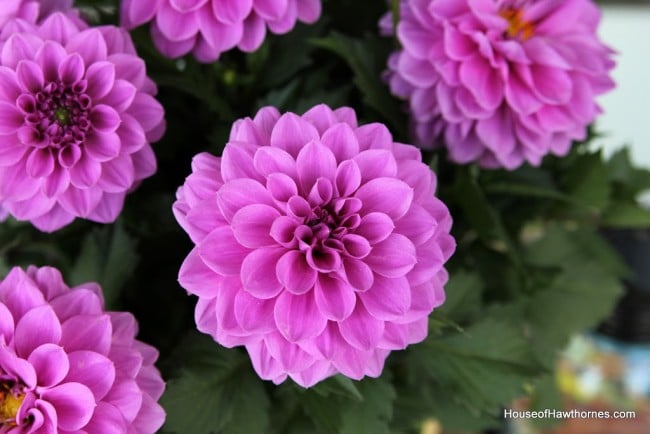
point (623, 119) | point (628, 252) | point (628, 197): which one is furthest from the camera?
point (623, 119)

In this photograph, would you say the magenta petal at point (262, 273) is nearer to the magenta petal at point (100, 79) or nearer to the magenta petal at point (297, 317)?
the magenta petal at point (297, 317)

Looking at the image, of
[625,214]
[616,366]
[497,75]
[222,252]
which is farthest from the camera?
[616,366]

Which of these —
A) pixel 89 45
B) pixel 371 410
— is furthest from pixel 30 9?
pixel 371 410

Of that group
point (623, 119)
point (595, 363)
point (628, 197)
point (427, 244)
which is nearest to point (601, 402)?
point (595, 363)

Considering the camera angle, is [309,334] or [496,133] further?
[496,133]

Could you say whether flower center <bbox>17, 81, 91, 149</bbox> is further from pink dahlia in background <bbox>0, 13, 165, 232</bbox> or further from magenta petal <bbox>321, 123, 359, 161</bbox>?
magenta petal <bbox>321, 123, 359, 161</bbox>

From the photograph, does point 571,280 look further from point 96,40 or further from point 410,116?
point 96,40

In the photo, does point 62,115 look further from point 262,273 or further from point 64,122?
point 262,273
